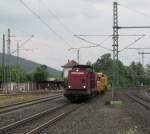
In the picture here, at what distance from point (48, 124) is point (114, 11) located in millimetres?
22307

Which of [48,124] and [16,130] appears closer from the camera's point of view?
[16,130]

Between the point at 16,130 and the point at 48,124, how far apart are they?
111 inches

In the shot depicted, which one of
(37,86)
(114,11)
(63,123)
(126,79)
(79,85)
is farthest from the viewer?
(126,79)

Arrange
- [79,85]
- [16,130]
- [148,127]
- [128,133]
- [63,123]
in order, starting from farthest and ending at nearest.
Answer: [79,85], [63,123], [148,127], [16,130], [128,133]

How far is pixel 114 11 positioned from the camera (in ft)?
141

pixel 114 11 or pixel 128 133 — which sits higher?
pixel 114 11

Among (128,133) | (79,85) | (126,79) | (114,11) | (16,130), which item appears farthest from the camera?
(126,79)

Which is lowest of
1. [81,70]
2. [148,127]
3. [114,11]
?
[148,127]

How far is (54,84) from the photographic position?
122 m

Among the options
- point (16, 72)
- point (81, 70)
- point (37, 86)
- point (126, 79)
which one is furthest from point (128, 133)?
point (126, 79)

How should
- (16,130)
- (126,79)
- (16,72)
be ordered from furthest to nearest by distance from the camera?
(126,79) → (16,72) → (16,130)

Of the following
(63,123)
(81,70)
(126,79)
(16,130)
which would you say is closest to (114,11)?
(81,70)

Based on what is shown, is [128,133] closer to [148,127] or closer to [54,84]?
[148,127]

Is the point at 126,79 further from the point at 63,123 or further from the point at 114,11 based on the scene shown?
the point at 63,123
